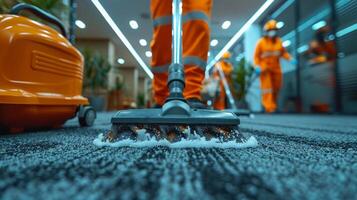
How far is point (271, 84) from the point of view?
395 cm

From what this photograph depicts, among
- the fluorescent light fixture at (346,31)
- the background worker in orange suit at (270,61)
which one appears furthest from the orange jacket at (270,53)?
the fluorescent light fixture at (346,31)

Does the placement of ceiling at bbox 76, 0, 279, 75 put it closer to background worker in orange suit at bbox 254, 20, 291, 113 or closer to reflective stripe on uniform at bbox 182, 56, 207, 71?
background worker in orange suit at bbox 254, 20, 291, 113

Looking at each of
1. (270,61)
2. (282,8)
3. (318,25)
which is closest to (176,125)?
(270,61)

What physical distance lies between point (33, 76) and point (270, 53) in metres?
3.78

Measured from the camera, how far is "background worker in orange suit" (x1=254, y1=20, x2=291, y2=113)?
3.88 m

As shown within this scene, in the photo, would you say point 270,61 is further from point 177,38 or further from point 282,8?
point 177,38

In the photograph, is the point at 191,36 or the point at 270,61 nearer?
the point at 191,36

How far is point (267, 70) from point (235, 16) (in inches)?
70.2

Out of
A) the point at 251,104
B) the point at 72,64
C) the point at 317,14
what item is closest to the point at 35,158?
the point at 72,64

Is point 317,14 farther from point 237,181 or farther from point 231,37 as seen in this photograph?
point 237,181

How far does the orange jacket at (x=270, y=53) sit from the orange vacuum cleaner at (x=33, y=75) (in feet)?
11.5

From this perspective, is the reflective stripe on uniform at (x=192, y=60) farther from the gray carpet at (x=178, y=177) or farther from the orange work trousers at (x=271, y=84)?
the orange work trousers at (x=271, y=84)

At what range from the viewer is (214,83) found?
13.2 ft

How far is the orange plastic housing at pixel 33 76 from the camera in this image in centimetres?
64
